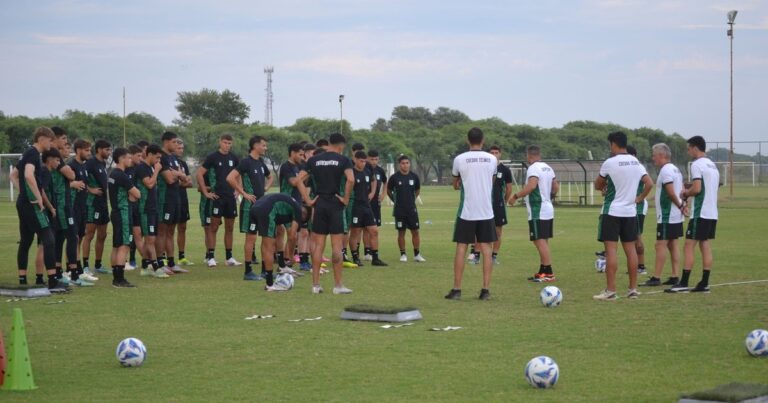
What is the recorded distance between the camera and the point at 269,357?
30.4 feet

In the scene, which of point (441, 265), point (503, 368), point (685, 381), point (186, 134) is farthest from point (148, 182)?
point (186, 134)

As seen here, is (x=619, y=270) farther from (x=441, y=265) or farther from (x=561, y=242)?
(x=561, y=242)

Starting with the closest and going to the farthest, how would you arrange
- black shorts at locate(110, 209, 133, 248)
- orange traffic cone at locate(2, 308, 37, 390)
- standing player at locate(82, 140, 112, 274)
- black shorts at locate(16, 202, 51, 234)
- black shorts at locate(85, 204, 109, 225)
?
1. orange traffic cone at locate(2, 308, 37, 390)
2. black shorts at locate(16, 202, 51, 234)
3. black shorts at locate(110, 209, 133, 248)
4. standing player at locate(82, 140, 112, 274)
5. black shorts at locate(85, 204, 109, 225)

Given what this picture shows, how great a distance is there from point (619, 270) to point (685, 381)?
9908 millimetres

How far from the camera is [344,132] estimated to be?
84.8 meters

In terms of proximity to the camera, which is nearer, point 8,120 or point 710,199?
point 710,199

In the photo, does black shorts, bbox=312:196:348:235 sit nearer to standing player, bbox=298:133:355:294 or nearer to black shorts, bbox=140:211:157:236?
standing player, bbox=298:133:355:294

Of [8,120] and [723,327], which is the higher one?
[8,120]

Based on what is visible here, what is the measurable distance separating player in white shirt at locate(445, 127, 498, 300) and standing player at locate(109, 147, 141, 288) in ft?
17.1

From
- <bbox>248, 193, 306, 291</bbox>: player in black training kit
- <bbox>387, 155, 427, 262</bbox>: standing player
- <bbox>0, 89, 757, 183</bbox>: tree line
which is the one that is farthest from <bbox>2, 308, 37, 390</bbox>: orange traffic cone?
<bbox>0, 89, 757, 183</bbox>: tree line

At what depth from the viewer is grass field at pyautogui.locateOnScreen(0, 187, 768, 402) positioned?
789 centimetres

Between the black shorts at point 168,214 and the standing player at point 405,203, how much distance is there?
4.37m

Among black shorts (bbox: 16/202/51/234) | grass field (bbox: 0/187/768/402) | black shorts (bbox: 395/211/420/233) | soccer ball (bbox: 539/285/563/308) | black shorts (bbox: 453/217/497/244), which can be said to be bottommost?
grass field (bbox: 0/187/768/402)

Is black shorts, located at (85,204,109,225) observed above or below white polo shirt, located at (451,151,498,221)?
below
